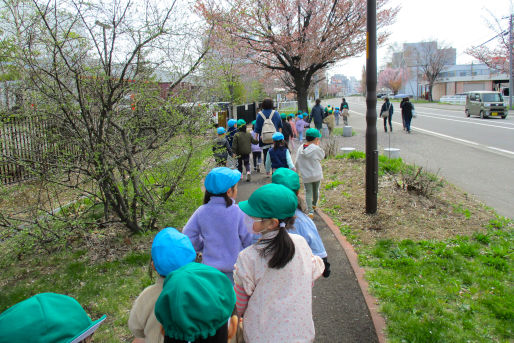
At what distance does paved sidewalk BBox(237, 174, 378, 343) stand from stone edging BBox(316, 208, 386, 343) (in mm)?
39

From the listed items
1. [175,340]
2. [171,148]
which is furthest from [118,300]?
[175,340]

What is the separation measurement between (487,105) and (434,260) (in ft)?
81.8

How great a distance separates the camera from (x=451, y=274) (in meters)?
4.25

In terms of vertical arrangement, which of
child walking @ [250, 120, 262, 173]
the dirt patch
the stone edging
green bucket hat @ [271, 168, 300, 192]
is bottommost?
the stone edging

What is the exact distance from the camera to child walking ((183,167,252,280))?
2.94 m

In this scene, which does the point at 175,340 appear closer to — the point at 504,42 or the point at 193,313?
the point at 193,313

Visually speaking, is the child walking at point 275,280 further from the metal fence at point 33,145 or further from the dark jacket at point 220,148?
the dark jacket at point 220,148

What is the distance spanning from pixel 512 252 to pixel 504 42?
46422 mm

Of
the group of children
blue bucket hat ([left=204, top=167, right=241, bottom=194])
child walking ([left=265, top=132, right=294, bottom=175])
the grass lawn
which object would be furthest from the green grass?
child walking ([left=265, top=132, right=294, bottom=175])

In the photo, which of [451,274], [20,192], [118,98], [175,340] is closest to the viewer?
[175,340]

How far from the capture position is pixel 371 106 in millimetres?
6004

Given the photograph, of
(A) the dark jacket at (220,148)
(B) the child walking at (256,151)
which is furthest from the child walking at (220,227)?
(B) the child walking at (256,151)

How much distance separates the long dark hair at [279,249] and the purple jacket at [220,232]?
0.90 metres

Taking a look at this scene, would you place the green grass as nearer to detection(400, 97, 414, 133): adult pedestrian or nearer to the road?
the road
